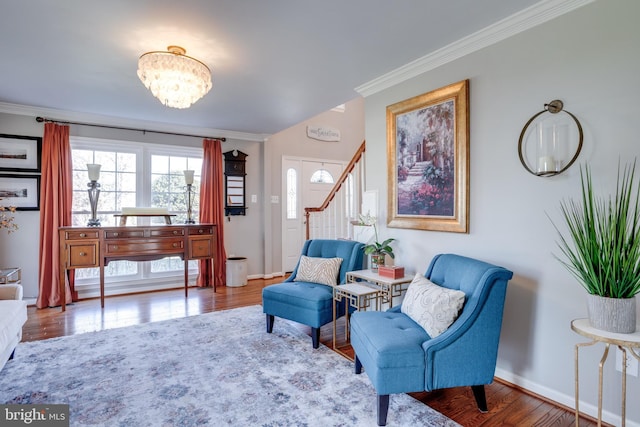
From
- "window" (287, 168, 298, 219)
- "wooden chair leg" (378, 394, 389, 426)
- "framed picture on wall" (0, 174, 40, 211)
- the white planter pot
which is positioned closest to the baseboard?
the white planter pot

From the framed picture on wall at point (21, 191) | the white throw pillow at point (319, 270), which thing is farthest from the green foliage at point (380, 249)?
the framed picture on wall at point (21, 191)

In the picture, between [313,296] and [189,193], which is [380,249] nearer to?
[313,296]

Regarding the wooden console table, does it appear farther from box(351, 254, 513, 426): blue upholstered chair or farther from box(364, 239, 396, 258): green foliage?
box(351, 254, 513, 426): blue upholstered chair

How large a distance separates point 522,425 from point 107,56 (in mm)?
3843

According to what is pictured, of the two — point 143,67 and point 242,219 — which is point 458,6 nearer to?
point 143,67

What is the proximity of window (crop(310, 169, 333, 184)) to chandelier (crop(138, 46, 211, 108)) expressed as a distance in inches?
147

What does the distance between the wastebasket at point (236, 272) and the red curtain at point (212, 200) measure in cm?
15

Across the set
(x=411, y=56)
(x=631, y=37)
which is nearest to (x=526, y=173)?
(x=631, y=37)

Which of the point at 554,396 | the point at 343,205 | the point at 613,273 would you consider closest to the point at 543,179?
the point at 613,273

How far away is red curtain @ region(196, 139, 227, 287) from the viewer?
514cm

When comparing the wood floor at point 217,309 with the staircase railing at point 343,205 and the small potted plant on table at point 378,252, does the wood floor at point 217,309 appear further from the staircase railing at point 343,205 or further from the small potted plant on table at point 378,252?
the staircase railing at point 343,205

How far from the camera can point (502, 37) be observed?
2.33 metres

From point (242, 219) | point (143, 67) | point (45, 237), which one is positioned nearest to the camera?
point (143, 67)

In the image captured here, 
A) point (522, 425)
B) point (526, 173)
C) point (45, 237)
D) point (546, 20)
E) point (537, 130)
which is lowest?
point (522, 425)
